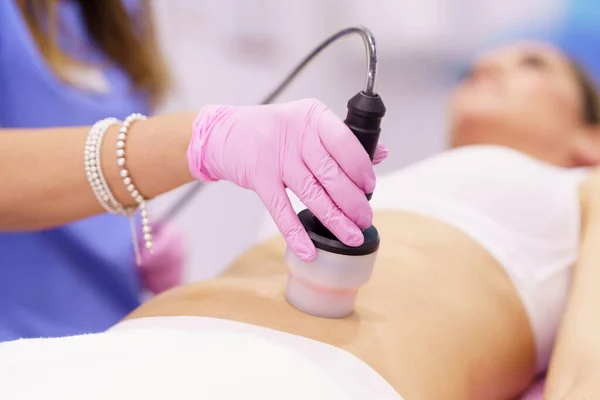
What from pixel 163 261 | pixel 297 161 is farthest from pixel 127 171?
pixel 163 261

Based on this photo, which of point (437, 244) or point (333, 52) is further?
point (333, 52)

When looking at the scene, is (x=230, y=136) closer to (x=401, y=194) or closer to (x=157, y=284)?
(x=401, y=194)

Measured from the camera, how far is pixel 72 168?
842 millimetres

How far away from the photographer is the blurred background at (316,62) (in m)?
1.98

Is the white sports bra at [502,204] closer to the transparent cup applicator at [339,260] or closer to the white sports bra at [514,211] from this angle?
the white sports bra at [514,211]

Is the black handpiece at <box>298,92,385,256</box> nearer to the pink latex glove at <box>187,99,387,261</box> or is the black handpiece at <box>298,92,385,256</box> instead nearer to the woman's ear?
the pink latex glove at <box>187,99,387,261</box>

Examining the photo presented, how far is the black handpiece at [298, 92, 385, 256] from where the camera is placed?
2.15 feet

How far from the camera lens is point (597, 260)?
92 centimetres

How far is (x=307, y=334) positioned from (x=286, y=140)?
0.67 ft

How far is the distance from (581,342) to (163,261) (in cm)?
90

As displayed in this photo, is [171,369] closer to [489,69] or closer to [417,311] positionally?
[417,311]

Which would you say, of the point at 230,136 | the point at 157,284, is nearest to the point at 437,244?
the point at 230,136

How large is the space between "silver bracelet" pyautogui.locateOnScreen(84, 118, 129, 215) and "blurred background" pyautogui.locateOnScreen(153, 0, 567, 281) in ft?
3.47

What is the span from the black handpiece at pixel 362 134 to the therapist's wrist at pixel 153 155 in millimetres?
199
